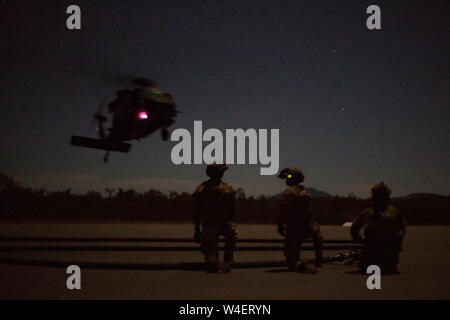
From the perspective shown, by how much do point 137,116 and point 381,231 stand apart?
14.6 metres

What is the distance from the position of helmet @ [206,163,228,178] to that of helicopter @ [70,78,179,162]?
1246 centimetres

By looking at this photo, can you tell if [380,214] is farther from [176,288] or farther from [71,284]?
[71,284]

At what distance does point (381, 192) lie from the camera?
9211mm

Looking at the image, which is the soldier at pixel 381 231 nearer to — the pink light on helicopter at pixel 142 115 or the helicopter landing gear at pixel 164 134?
the pink light on helicopter at pixel 142 115

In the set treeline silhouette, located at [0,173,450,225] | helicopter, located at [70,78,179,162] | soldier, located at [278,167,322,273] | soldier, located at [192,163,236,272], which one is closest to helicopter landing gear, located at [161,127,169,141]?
helicopter, located at [70,78,179,162]

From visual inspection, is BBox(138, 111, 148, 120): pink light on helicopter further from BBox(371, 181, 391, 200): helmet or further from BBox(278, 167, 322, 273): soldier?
BBox(371, 181, 391, 200): helmet

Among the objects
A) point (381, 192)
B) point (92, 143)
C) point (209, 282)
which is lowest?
point (209, 282)

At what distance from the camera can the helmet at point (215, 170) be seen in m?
10.0

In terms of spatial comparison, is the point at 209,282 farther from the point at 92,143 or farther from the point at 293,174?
the point at 92,143

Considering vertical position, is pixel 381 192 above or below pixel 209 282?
above

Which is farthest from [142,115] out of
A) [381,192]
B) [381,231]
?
[381,231]
